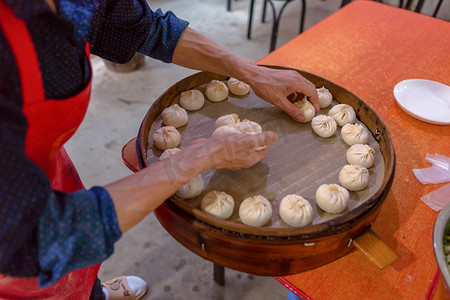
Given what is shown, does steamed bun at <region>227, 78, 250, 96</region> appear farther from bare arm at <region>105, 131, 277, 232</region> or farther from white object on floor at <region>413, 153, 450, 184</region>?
white object on floor at <region>413, 153, 450, 184</region>

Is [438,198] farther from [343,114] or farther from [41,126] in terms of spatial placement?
[41,126]

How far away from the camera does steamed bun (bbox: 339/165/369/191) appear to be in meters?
1.19

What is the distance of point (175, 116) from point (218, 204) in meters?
0.49

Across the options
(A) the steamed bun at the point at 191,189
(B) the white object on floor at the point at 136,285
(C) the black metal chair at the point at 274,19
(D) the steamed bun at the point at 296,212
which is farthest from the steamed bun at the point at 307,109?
(C) the black metal chair at the point at 274,19

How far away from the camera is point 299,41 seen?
7.28ft

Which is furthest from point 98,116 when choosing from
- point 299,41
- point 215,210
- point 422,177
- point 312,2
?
point 312,2

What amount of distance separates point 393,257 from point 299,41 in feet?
5.29

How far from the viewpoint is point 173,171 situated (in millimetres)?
994

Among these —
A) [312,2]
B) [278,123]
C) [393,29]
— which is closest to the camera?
[278,123]

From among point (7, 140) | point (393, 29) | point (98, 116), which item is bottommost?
point (98, 116)

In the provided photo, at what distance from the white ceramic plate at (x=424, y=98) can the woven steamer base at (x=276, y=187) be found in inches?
16.1

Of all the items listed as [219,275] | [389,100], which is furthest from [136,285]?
[389,100]

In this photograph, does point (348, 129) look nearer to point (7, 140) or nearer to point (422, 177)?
point (422, 177)

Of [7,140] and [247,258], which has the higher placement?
[7,140]
